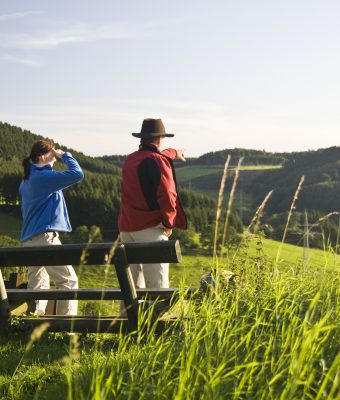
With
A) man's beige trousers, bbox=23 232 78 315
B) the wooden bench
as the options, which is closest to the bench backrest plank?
the wooden bench

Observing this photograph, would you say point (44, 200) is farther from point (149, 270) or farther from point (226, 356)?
point (226, 356)

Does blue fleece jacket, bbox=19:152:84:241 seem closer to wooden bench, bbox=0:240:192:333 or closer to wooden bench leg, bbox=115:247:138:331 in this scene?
wooden bench, bbox=0:240:192:333

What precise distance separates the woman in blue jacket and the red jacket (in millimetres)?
580

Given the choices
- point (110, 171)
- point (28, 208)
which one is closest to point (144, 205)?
point (28, 208)

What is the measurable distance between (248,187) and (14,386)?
19476 centimetres

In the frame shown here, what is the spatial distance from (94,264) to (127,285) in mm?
323

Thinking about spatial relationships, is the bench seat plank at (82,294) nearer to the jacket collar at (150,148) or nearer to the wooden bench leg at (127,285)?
the wooden bench leg at (127,285)

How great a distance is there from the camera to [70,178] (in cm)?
605

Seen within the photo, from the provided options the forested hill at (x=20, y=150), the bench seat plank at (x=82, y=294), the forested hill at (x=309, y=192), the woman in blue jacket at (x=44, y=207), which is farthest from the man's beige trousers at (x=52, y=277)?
the forested hill at (x=309, y=192)

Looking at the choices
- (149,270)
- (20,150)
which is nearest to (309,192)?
(20,150)

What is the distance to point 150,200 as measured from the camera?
5.99 meters

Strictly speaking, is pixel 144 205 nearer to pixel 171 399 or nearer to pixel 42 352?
pixel 42 352

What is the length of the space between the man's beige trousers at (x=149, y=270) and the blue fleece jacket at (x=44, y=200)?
742 mm

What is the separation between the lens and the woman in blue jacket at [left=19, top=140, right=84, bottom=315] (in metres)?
6.18
